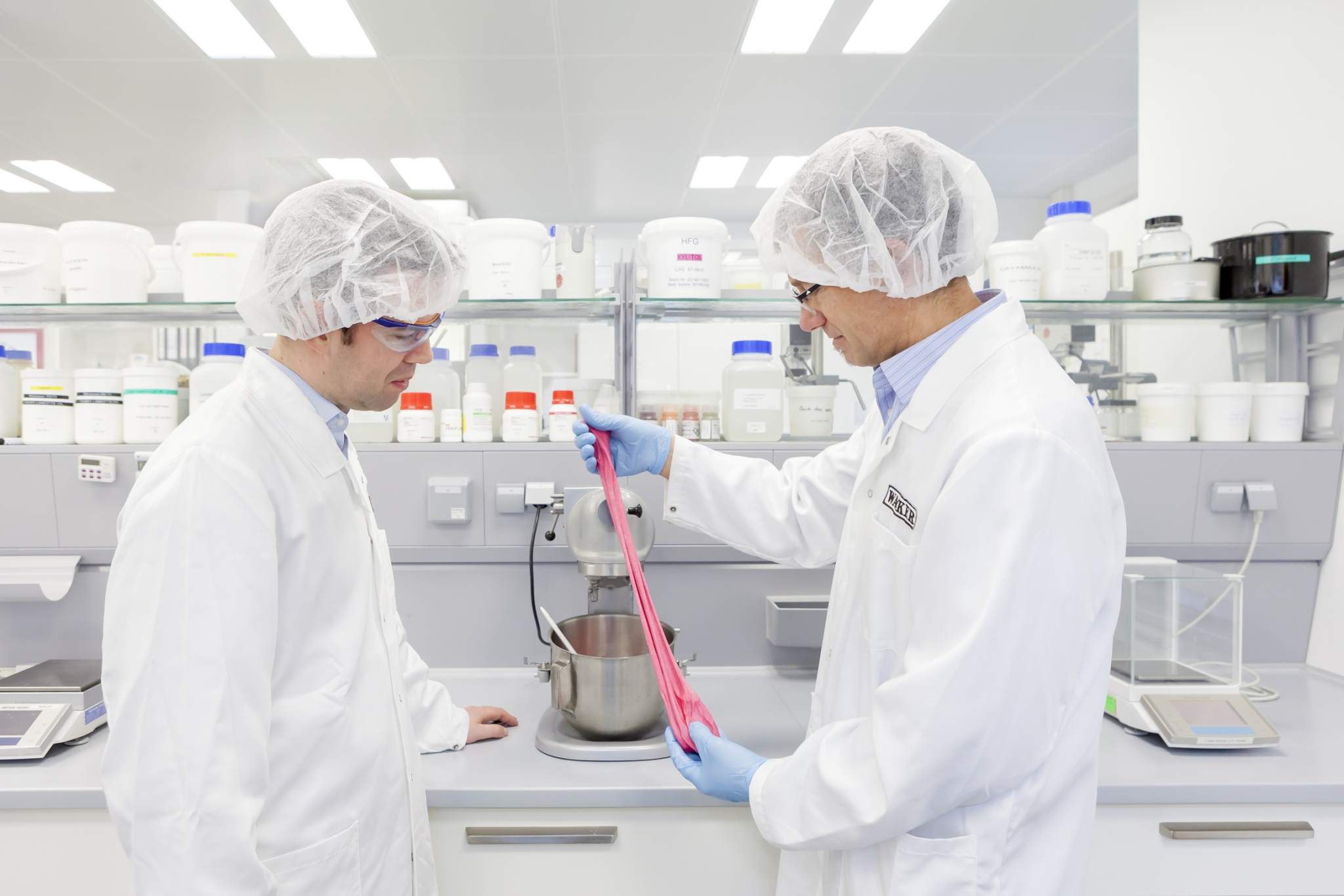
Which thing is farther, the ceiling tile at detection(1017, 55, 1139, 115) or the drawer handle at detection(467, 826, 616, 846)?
the ceiling tile at detection(1017, 55, 1139, 115)

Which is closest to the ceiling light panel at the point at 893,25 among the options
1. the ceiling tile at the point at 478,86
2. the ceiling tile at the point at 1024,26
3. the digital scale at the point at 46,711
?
the ceiling tile at the point at 1024,26

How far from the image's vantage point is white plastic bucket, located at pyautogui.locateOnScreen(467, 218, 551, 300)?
60.7 inches

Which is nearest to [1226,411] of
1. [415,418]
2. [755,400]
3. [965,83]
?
[755,400]

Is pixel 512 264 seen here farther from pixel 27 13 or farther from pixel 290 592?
pixel 27 13

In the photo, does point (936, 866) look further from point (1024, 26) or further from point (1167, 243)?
point (1024, 26)

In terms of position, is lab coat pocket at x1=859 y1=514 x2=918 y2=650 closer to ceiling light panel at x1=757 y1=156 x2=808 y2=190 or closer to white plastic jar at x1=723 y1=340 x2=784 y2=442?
white plastic jar at x1=723 y1=340 x2=784 y2=442

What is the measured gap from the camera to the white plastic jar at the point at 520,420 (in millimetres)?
1608

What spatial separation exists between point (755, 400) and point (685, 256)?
0.33 m

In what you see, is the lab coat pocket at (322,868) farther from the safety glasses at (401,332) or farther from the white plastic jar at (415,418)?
the white plastic jar at (415,418)

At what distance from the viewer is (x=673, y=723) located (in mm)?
1121

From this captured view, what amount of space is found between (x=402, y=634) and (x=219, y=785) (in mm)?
499

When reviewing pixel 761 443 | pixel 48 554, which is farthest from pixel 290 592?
pixel 48 554

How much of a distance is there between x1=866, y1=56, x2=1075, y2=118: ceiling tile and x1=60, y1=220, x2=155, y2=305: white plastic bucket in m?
3.51

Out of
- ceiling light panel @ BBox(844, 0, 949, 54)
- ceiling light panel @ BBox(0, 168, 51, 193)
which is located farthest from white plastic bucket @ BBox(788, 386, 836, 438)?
ceiling light panel @ BBox(0, 168, 51, 193)
